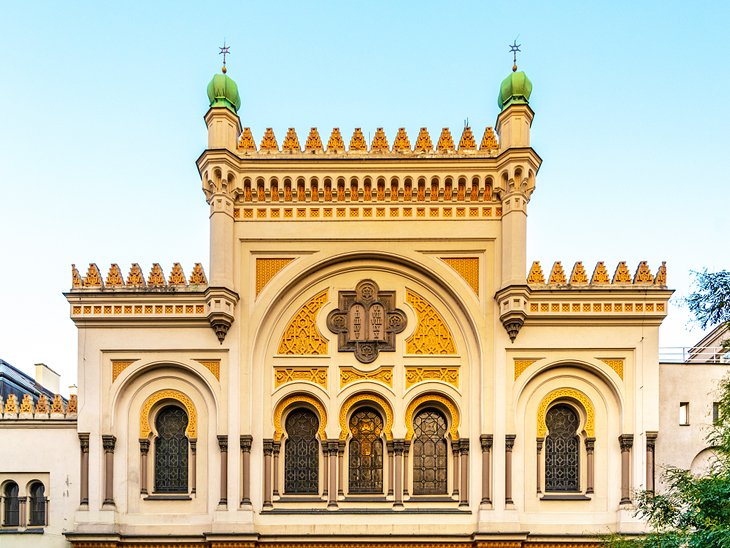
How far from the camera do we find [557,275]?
2142cm

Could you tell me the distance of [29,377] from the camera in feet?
98.0

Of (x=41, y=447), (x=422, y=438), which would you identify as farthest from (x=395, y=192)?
(x=41, y=447)

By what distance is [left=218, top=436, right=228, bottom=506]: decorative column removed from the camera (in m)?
20.7

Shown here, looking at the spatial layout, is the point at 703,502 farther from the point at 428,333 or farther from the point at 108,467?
the point at 108,467

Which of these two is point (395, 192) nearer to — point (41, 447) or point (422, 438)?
point (422, 438)

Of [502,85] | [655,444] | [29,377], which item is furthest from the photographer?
[29,377]

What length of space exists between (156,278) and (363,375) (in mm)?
5599

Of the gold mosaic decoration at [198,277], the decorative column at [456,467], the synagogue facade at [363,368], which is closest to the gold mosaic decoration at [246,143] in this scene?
the synagogue facade at [363,368]

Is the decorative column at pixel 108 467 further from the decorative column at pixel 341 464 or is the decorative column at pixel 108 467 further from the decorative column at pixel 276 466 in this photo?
the decorative column at pixel 341 464

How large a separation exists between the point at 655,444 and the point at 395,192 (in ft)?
28.4

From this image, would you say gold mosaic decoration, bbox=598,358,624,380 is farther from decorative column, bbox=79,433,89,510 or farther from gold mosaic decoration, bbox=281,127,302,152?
decorative column, bbox=79,433,89,510

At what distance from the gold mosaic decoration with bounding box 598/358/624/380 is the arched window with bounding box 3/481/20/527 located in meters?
14.5

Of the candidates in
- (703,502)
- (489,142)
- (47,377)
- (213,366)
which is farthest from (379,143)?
(47,377)

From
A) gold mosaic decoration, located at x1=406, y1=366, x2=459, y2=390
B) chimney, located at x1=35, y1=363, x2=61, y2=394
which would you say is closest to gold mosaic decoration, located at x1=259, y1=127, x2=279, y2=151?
gold mosaic decoration, located at x1=406, y1=366, x2=459, y2=390
